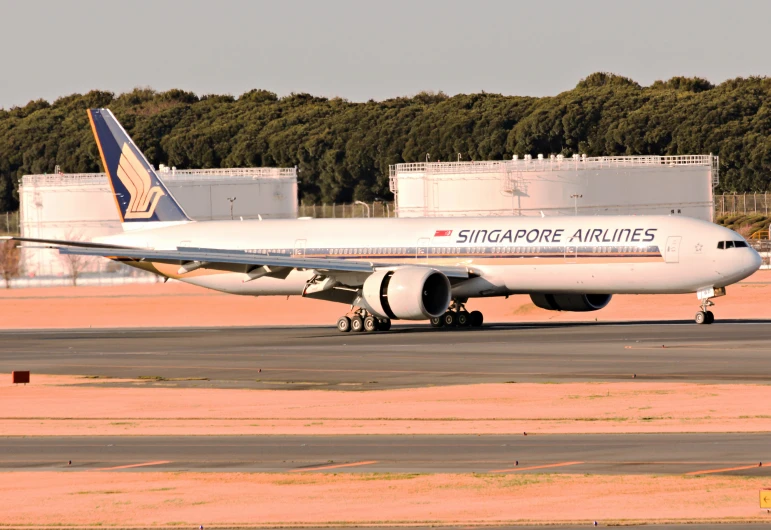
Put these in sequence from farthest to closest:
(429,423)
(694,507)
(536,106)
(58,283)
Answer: (536,106) < (58,283) < (429,423) < (694,507)

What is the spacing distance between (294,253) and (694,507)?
40715mm

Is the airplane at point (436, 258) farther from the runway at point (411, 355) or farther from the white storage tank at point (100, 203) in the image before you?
the white storage tank at point (100, 203)

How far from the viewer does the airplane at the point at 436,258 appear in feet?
157

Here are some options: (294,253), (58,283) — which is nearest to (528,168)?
(58,283)

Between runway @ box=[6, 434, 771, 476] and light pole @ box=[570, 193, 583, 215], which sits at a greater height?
light pole @ box=[570, 193, 583, 215]

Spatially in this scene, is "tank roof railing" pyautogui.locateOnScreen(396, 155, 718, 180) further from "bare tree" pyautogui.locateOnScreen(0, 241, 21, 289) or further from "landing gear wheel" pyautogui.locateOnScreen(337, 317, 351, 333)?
"landing gear wheel" pyautogui.locateOnScreen(337, 317, 351, 333)

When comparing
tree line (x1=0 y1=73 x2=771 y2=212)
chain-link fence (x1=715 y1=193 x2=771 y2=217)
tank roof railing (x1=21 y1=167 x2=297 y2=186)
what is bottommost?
chain-link fence (x1=715 y1=193 x2=771 y2=217)

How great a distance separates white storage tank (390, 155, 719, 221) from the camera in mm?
106250

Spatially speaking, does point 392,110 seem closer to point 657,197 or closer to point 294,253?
point 657,197

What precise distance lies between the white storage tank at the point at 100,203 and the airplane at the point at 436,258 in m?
59.9

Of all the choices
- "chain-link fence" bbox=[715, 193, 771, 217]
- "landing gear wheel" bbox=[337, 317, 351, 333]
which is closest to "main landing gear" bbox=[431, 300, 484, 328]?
"landing gear wheel" bbox=[337, 317, 351, 333]

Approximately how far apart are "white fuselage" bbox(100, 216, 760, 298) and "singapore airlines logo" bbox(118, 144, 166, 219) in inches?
147

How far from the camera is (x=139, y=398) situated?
1145 inches

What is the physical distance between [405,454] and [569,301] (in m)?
33.5
